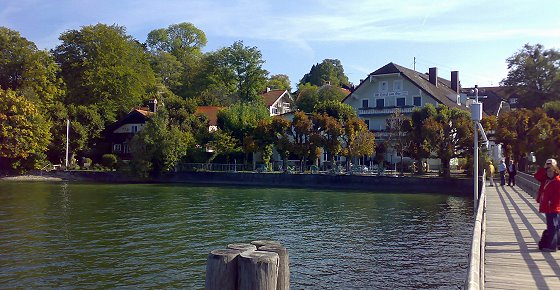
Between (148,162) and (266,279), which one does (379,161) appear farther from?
(266,279)

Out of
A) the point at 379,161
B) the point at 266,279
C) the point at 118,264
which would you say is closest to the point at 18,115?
the point at 379,161

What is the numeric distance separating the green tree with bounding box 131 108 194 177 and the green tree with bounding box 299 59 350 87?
55972 mm

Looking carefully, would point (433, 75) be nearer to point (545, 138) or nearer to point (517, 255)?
point (545, 138)

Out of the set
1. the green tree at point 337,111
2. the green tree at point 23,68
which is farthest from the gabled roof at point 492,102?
the green tree at point 23,68

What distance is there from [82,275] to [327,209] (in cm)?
1881

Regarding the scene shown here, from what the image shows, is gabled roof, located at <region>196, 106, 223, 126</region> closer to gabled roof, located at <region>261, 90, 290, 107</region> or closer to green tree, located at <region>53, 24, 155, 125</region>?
gabled roof, located at <region>261, 90, 290, 107</region>

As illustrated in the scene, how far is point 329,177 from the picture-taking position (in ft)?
164

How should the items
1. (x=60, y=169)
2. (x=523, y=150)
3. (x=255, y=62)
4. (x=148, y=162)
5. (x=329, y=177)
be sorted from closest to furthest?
(x=523, y=150), (x=329, y=177), (x=148, y=162), (x=60, y=169), (x=255, y=62)

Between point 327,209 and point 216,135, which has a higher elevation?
point 216,135

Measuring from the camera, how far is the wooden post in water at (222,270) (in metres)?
4.48

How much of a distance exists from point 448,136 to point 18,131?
45860 mm

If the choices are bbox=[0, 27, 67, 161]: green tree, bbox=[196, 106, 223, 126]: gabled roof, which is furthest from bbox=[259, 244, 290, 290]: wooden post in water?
A: bbox=[0, 27, 67, 161]: green tree

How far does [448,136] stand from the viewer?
150ft

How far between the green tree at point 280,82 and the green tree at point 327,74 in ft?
20.4
